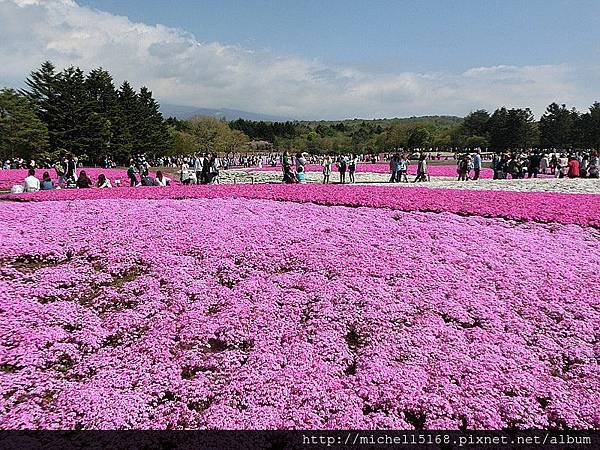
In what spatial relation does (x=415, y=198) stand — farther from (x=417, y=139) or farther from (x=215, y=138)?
(x=417, y=139)

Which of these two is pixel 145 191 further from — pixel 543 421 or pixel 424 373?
pixel 543 421

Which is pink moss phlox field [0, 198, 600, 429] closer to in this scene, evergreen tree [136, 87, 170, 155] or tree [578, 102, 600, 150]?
evergreen tree [136, 87, 170, 155]

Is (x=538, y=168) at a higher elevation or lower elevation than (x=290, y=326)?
higher

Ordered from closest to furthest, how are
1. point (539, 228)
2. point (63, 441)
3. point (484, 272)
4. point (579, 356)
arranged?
point (63, 441)
point (579, 356)
point (484, 272)
point (539, 228)

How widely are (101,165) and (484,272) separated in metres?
63.4

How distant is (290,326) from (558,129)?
339 feet

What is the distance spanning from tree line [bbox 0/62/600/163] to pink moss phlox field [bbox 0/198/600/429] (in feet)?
164

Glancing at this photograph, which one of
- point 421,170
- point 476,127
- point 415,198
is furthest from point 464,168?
point 476,127

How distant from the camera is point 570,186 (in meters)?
25.3

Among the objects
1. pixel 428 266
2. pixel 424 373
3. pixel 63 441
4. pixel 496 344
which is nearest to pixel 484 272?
pixel 428 266

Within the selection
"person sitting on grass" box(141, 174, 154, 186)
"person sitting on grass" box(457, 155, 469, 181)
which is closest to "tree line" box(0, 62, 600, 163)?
"person sitting on grass" box(141, 174, 154, 186)

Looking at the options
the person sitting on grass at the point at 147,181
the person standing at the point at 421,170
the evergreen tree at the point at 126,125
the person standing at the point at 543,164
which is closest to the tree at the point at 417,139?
the evergreen tree at the point at 126,125

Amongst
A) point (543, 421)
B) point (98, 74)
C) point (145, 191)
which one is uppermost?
point (98, 74)

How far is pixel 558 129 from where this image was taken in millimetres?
93938
